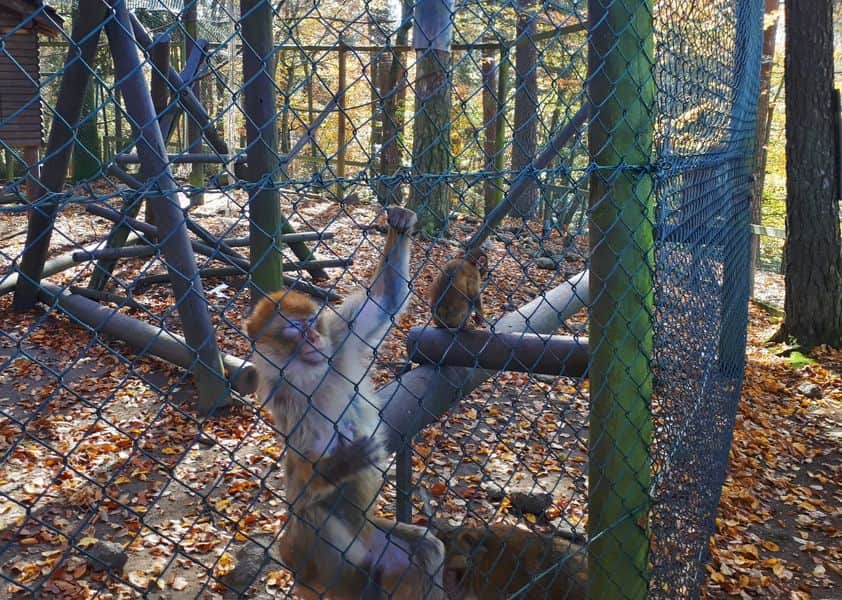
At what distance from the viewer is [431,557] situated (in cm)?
321

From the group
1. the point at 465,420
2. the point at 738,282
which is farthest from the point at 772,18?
the point at 465,420

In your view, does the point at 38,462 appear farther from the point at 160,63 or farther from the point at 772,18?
the point at 772,18

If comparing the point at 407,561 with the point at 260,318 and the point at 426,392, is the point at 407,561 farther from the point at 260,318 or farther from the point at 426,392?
the point at 260,318

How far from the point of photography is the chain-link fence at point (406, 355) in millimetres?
2441

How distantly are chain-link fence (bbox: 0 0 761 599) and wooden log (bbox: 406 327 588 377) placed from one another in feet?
0.05

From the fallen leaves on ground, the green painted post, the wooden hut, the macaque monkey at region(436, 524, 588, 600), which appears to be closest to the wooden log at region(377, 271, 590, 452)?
the green painted post

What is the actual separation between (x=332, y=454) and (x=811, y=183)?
8.64m

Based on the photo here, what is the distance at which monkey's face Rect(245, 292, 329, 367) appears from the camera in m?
3.05

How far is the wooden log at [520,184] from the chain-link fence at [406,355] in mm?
29

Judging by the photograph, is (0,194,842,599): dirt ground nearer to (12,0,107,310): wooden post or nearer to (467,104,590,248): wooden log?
(467,104,590,248): wooden log

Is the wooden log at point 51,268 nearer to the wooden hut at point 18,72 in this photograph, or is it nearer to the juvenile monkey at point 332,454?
the wooden hut at point 18,72

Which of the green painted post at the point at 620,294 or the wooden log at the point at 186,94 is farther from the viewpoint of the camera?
the wooden log at the point at 186,94

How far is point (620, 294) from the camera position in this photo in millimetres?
2570

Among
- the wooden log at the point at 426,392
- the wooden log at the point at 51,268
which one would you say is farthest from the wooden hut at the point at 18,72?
the wooden log at the point at 426,392
